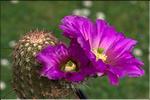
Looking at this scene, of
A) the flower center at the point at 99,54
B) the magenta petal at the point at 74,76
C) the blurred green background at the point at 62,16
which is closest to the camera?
the magenta petal at the point at 74,76

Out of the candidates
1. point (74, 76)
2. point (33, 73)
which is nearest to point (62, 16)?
point (33, 73)

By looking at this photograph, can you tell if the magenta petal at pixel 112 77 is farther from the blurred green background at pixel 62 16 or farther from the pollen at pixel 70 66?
the blurred green background at pixel 62 16

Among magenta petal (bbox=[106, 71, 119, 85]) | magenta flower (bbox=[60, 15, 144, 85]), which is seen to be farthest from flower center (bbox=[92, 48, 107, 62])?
magenta petal (bbox=[106, 71, 119, 85])

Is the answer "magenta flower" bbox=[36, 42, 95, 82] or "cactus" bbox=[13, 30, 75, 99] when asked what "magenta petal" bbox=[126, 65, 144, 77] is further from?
"cactus" bbox=[13, 30, 75, 99]

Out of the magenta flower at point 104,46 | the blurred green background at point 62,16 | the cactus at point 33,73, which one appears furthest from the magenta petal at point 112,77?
the blurred green background at point 62,16

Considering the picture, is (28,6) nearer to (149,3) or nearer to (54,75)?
(149,3)

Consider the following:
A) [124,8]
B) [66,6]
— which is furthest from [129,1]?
[66,6]
